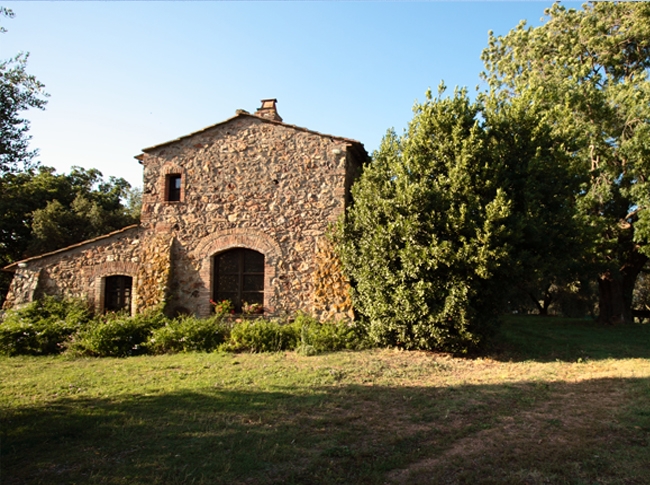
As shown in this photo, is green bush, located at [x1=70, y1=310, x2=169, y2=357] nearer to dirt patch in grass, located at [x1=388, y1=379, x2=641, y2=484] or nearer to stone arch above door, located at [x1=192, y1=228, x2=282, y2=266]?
stone arch above door, located at [x1=192, y1=228, x2=282, y2=266]

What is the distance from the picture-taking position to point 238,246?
11742mm

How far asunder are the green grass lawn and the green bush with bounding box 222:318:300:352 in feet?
3.15

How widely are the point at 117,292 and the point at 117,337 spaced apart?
2.56m

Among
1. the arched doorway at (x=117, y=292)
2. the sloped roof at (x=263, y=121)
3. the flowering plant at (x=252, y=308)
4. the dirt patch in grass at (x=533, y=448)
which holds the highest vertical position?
the sloped roof at (x=263, y=121)

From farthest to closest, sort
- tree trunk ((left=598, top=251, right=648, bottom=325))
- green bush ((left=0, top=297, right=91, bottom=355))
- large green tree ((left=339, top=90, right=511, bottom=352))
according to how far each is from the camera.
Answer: tree trunk ((left=598, top=251, right=648, bottom=325)) → green bush ((left=0, top=297, right=91, bottom=355)) → large green tree ((left=339, top=90, right=511, bottom=352))

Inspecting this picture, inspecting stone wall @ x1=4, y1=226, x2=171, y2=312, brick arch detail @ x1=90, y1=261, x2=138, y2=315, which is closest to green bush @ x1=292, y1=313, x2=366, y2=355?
stone wall @ x1=4, y1=226, x2=171, y2=312

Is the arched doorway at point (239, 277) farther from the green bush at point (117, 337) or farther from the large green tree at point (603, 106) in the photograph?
the large green tree at point (603, 106)

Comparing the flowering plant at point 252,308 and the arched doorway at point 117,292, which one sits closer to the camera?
the flowering plant at point 252,308

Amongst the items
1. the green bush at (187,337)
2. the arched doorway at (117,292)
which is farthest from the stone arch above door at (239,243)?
the arched doorway at (117,292)

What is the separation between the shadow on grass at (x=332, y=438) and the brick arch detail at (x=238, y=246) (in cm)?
500

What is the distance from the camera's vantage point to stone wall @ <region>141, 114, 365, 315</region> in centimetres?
1148

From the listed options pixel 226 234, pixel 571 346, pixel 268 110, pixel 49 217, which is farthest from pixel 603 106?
pixel 49 217

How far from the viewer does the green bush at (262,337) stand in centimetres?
1012

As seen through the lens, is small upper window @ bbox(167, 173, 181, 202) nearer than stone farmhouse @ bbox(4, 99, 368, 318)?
No
